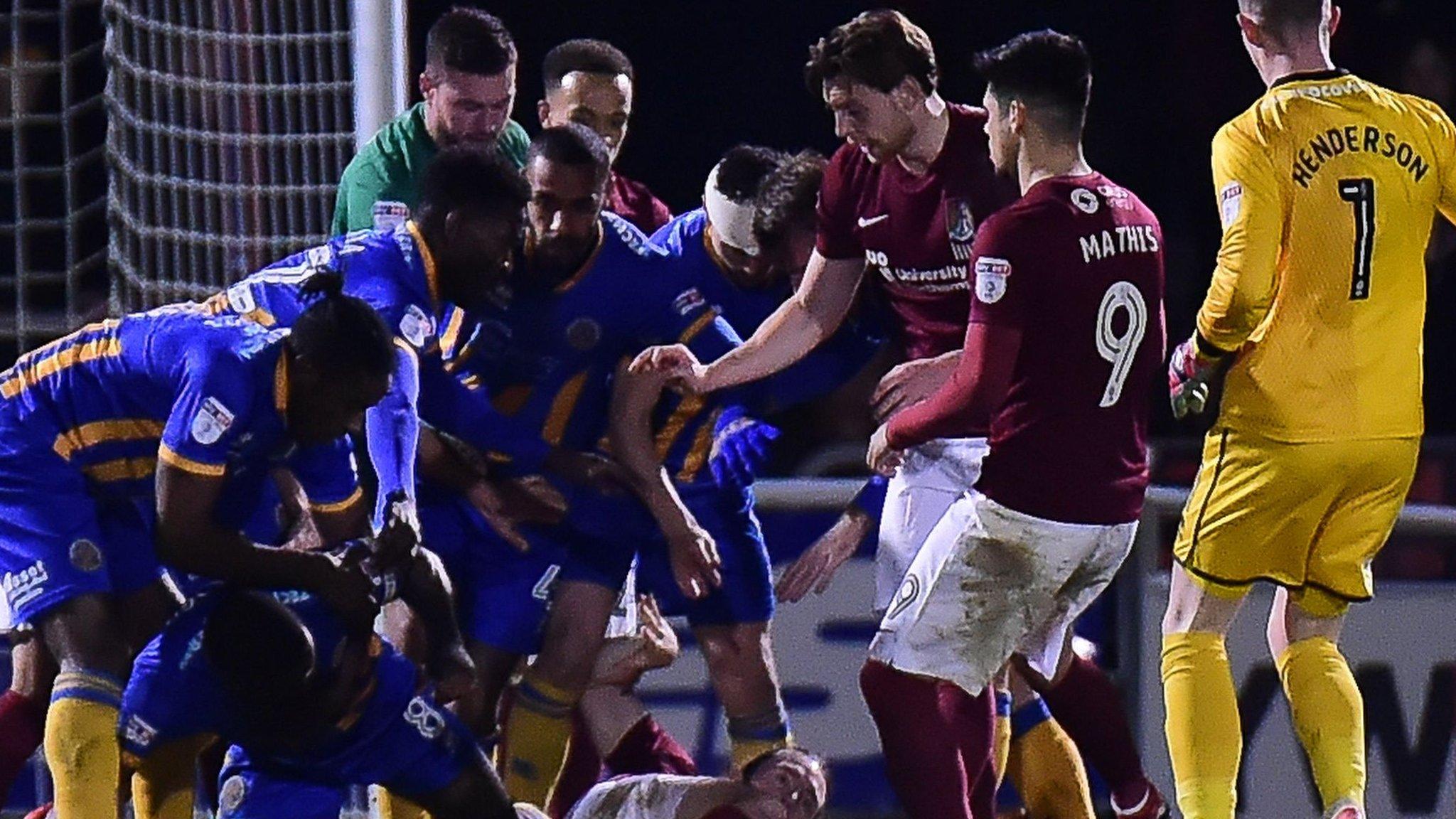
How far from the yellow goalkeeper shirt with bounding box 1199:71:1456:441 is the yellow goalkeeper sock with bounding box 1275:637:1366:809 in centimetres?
42

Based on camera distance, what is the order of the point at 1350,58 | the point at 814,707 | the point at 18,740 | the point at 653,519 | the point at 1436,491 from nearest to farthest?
the point at 18,740 → the point at 653,519 → the point at 814,707 → the point at 1436,491 → the point at 1350,58

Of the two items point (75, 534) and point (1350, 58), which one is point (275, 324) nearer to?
point (75, 534)

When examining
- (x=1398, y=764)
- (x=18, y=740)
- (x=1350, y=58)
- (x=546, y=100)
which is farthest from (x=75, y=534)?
(x=1350, y=58)

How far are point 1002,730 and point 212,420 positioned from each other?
1.82 meters

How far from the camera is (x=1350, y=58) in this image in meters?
9.16

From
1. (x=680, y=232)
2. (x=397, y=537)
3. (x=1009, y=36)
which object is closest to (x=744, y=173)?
(x=680, y=232)

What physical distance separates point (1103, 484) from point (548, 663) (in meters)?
1.35

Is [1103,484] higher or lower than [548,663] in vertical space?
higher

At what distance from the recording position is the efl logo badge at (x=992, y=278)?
5.17 m

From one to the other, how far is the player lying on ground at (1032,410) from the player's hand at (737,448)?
928 millimetres

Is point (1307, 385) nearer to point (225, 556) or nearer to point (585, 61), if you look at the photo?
point (225, 556)

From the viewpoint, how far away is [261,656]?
5133mm

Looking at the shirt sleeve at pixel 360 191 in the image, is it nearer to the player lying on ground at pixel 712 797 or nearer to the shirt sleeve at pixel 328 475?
the shirt sleeve at pixel 328 475

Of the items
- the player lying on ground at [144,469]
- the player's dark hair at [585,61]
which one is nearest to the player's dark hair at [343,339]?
the player lying on ground at [144,469]
